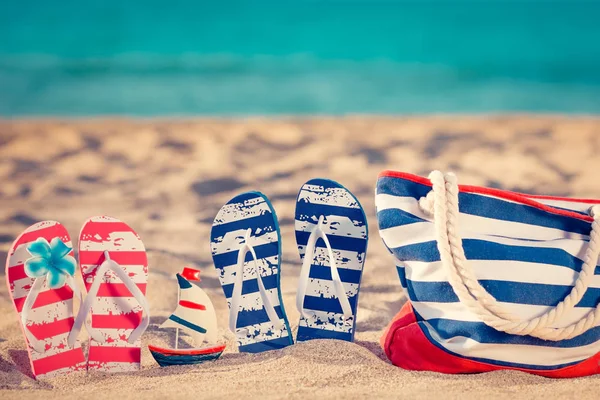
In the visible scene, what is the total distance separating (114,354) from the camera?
155 cm

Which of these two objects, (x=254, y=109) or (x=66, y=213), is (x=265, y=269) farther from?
(x=254, y=109)

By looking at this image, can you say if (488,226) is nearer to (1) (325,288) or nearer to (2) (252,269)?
(1) (325,288)

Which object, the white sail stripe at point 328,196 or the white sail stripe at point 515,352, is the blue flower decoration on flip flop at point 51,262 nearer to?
the white sail stripe at point 328,196

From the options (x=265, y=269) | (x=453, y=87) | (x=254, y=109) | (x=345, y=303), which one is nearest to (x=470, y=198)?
(x=345, y=303)

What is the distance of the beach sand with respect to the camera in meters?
1.41

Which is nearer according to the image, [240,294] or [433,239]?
A: [433,239]

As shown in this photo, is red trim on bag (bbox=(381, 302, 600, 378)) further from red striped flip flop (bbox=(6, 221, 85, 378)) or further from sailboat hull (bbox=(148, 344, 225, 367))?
red striped flip flop (bbox=(6, 221, 85, 378))

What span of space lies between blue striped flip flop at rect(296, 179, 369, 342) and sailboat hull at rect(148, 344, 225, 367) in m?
0.23

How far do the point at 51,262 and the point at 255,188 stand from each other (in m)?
2.06

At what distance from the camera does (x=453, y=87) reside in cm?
734

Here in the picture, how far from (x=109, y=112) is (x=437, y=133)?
3.33 metres

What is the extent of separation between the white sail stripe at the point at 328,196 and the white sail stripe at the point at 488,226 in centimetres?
14

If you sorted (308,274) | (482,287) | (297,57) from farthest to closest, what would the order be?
(297,57) < (308,274) < (482,287)

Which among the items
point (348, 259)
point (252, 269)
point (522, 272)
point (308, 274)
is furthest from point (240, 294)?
point (522, 272)
